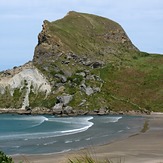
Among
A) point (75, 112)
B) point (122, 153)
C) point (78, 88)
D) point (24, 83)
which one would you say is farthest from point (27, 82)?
point (122, 153)

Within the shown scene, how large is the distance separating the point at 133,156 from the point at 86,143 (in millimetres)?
16678

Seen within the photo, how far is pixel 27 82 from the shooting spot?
18188 cm

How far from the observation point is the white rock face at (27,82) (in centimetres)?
17825

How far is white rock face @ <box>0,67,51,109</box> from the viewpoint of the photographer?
17825 centimetres

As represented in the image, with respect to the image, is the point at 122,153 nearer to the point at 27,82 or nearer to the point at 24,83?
the point at 24,83

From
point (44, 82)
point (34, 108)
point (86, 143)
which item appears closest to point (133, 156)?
point (86, 143)

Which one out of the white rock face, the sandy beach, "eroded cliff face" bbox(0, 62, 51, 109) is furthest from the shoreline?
the sandy beach

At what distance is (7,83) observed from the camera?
182 m

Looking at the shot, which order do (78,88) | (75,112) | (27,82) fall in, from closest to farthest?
(75,112) < (78,88) < (27,82)

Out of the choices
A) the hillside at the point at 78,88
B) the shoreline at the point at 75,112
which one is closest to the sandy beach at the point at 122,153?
the shoreline at the point at 75,112

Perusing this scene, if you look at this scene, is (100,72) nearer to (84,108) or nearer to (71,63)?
(71,63)

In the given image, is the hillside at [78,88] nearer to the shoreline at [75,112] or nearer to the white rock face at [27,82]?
the white rock face at [27,82]

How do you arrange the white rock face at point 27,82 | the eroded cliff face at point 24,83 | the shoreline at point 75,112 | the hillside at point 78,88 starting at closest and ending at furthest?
the shoreline at point 75,112 < the hillside at point 78,88 < the eroded cliff face at point 24,83 < the white rock face at point 27,82

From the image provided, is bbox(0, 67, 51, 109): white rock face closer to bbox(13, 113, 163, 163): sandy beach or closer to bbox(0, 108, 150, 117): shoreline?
bbox(0, 108, 150, 117): shoreline
